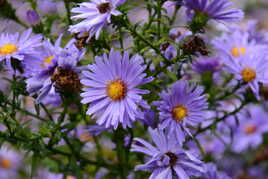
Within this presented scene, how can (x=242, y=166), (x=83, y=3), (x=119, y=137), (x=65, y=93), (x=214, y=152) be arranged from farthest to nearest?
(x=242, y=166) → (x=214, y=152) → (x=119, y=137) → (x=65, y=93) → (x=83, y=3)

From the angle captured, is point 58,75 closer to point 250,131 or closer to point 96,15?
point 96,15

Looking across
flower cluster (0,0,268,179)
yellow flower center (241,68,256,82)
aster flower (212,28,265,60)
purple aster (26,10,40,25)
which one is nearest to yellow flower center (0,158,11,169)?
flower cluster (0,0,268,179)

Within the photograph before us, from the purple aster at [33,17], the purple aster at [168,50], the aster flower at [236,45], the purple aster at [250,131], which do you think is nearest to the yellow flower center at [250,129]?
the purple aster at [250,131]

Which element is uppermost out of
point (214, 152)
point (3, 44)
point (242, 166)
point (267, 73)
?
point (3, 44)

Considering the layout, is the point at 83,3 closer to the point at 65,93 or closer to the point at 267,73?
the point at 65,93

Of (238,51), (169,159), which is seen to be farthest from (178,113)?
(238,51)

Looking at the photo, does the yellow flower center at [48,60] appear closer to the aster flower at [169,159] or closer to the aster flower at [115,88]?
the aster flower at [115,88]

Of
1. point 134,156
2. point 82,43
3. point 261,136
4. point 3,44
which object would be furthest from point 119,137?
point 261,136

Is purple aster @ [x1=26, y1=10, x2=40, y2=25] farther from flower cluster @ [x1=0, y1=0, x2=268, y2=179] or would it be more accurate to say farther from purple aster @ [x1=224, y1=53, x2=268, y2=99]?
purple aster @ [x1=224, y1=53, x2=268, y2=99]
